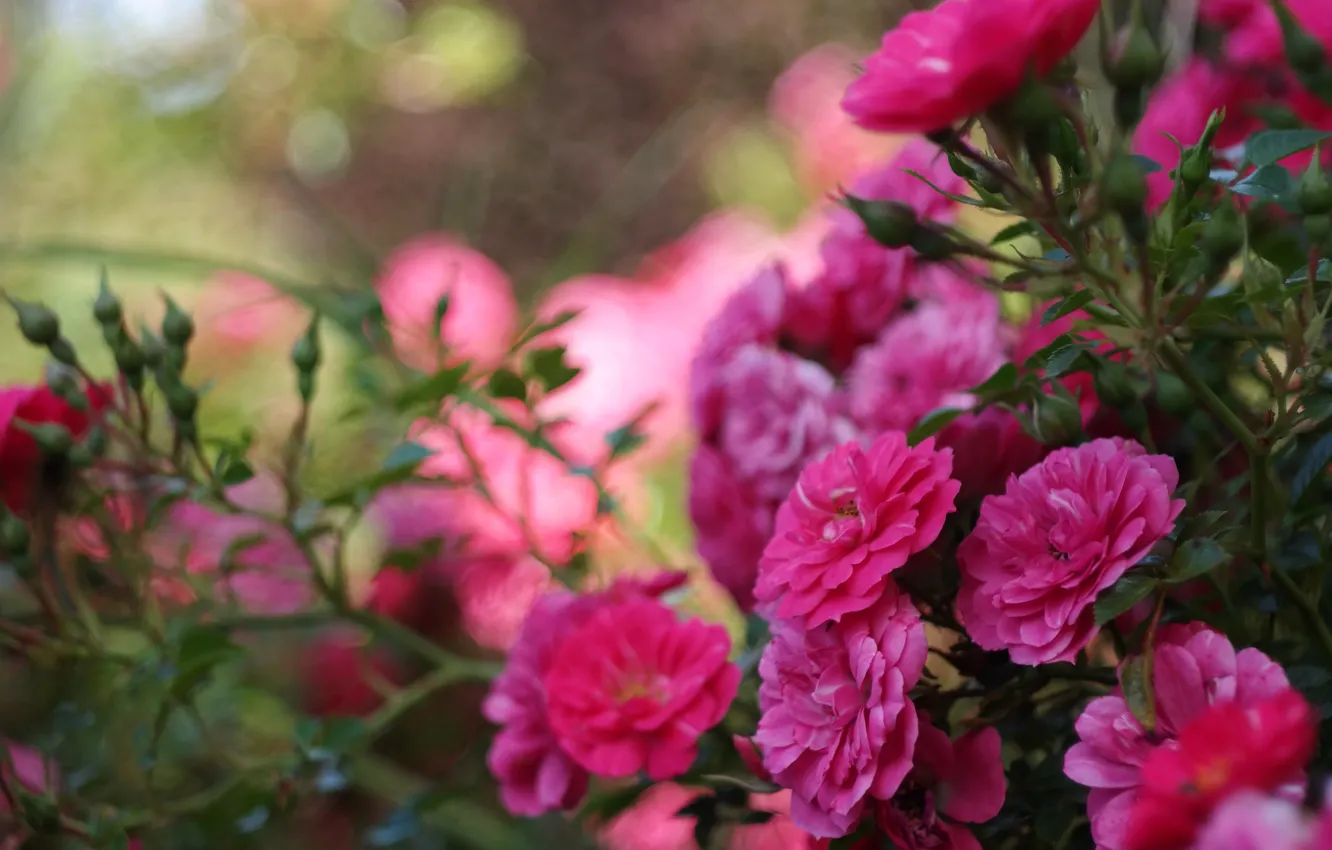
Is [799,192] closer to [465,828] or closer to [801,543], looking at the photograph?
[465,828]

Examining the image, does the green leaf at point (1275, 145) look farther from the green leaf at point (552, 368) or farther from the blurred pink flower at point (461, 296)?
the blurred pink flower at point (461, 296)

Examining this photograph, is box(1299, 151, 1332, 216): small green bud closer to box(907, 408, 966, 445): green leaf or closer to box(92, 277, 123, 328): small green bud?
box(907, 408, 966, 445): green leaf

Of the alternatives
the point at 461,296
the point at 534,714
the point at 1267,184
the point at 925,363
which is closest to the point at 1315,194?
the point at 1267,184

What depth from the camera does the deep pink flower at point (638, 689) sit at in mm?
295

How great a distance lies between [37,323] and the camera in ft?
1.20

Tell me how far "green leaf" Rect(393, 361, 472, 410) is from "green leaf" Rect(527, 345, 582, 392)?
33 millimetres

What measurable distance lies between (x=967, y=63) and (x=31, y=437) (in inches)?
13.3

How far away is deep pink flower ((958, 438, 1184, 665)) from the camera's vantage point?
0.78 feet

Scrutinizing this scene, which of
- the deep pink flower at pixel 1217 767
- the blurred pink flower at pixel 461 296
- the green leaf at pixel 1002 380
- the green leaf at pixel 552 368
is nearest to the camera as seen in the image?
Result: the deep pink flower at pixel 1217 767

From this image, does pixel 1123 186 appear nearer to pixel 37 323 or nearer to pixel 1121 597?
pixel 1121 597

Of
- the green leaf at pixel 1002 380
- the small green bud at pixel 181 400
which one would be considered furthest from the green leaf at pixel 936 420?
the small green bud at pixel 181 400

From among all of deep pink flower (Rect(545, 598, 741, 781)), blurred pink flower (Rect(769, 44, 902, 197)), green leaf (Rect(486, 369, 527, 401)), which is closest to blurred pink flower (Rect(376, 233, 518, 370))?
blurred pink flower (Rect(769, 44, 902, 197))

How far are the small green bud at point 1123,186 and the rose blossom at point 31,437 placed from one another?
1.08ft

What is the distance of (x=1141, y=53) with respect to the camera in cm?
22
